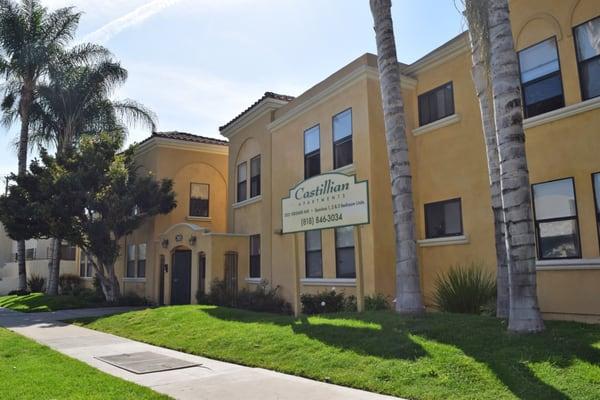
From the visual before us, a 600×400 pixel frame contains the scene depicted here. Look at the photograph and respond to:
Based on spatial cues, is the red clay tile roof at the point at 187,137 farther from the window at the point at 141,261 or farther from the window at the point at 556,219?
the window at the point at 556,219

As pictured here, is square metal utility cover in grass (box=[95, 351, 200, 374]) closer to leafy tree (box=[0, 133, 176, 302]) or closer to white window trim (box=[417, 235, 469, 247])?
white window trim (box=[417, 235, 469, 247])

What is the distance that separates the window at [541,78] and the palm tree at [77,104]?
65.3 ft

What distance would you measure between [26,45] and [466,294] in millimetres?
25033

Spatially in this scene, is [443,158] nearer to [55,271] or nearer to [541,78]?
[541,78]

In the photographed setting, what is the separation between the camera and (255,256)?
20312 millimetres

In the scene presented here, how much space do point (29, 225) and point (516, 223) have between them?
72.4 feet

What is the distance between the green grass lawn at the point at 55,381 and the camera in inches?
265

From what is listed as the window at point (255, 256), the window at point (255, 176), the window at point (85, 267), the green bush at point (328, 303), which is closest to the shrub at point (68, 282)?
the window at point (85, 267)

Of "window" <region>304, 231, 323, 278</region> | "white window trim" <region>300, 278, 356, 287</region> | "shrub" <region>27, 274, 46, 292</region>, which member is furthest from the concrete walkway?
"shrub" <region>27, 274, 46, 292</region>

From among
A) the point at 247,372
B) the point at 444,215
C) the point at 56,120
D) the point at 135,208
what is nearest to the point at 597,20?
the point at 444,215

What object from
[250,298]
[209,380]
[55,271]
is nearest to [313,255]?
[250,298]

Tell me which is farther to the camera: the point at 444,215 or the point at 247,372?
the point at 444,215

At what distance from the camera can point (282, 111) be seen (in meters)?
19.3

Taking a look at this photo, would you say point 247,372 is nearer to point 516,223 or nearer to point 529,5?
point 516,223
